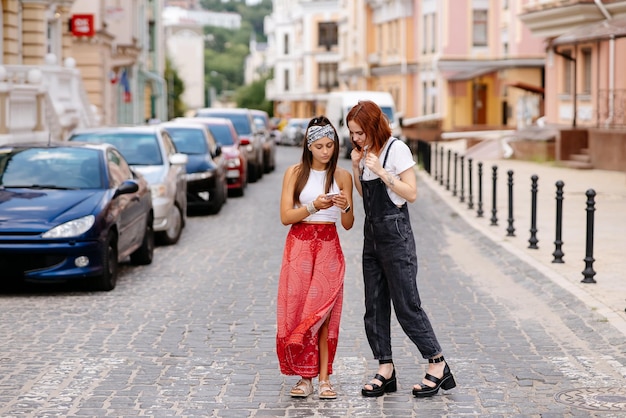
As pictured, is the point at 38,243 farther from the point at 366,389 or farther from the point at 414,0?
the point at 414,0

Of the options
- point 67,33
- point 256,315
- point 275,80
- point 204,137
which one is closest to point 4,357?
point 256,315

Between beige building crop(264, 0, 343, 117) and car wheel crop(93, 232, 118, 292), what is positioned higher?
beige building crop(264, 0, 343, 117)

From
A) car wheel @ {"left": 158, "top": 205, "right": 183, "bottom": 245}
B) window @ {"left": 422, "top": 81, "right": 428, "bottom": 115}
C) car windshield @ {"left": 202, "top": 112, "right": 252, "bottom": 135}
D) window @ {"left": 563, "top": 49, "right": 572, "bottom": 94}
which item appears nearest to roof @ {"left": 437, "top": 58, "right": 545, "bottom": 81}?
window @ {"left": 422, "top": 81, "right": 428, "bottom": 115}

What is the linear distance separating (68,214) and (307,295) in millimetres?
5021

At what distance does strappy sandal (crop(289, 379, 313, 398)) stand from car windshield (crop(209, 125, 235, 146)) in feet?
64.1

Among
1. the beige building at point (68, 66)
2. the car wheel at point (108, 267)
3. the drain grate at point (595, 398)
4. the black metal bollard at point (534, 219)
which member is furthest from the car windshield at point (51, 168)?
the drain grate at point (595, 398)

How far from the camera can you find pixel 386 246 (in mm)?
7426

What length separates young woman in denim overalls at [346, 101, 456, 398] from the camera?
7297mm

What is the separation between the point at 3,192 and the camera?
12492 millimetres

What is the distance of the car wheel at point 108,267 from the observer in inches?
468

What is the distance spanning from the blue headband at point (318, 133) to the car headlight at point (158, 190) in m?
9.24

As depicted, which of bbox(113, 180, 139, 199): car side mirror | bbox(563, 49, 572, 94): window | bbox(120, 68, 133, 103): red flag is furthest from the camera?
bbox(120, 68, 133, 103): red flag

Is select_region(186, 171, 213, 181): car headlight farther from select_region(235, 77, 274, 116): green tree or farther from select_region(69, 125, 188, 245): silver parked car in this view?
select_region(235, 77, 274, 116): green tree

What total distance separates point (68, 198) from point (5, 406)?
5.20 m
